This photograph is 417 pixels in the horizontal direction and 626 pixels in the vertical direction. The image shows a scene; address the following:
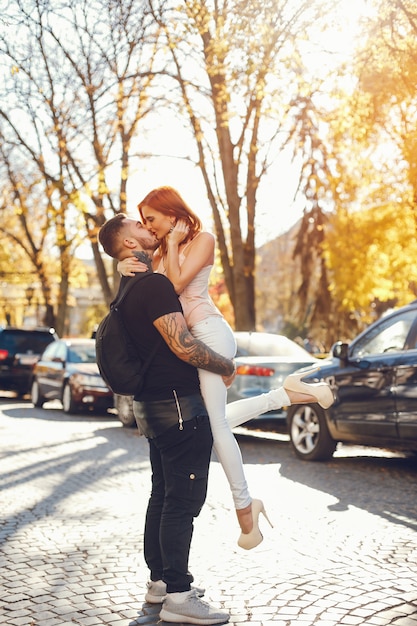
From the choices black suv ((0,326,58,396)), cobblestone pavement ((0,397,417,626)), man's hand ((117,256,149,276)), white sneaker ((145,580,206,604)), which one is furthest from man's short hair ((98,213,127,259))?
black suv ((0,326,58,396))

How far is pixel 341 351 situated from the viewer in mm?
9562

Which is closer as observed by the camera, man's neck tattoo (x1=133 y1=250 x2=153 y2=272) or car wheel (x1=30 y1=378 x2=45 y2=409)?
man's neck tattoo (x1=133 y1=250 x2=153 y2=272)

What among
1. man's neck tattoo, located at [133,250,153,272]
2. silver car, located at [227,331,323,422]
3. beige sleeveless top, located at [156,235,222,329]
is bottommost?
silver car, located at [227,331,323,422]

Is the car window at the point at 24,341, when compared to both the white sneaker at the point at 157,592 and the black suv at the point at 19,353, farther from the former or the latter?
the white sneaker at the point at 157,592

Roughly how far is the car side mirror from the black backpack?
553 cm

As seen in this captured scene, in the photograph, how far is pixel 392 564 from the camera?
5.23 m

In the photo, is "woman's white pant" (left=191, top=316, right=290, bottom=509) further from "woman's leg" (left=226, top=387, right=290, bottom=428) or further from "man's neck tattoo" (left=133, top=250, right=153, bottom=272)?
"man's neck tattoo" (left=133, top=250, right=153, bottom=272)

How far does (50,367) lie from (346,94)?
8.48m

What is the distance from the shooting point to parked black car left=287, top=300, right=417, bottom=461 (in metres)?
8.70

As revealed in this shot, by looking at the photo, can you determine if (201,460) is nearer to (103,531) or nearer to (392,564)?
(392,564)

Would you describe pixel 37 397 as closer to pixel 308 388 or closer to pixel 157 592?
pixel 308 388

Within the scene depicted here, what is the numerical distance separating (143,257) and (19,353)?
21177 millimetres

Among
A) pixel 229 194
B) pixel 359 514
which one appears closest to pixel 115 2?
pixel 229 194

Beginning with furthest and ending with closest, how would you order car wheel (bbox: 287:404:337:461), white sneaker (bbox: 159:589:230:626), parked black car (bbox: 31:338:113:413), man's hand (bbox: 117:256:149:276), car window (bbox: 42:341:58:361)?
car window (bbox: 42:341:58:361), parked black car (bbox: 31:338:113:413), car wheel (bbox: 287:404:337:461), man's hand (bbox: 117:256:149:276), white sneaker (bbox: 159:589:230:626)
